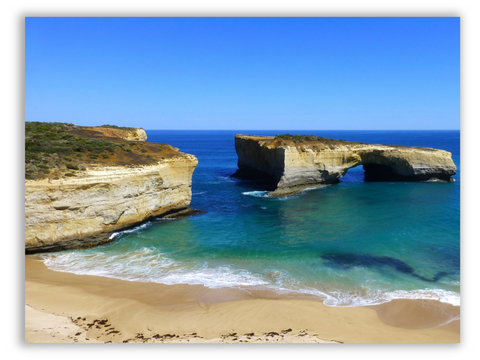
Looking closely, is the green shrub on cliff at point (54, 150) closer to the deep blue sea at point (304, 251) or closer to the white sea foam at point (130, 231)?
the white sea foam at point (130, 231)

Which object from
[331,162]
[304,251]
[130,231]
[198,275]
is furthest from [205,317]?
[331,162]

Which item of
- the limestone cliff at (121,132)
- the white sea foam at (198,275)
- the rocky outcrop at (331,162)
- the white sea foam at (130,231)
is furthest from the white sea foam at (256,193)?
the white sea foam at (198,275)

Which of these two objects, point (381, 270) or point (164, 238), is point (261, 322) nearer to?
point (381, 270)

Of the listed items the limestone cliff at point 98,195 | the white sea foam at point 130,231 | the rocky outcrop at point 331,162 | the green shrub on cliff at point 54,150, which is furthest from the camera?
the rocky outcrop at point 331,162

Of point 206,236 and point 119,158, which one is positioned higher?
point 119,158

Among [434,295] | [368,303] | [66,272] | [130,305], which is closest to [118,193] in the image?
[66,272]

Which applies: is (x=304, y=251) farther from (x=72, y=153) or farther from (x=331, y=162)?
(x=331, y=162)

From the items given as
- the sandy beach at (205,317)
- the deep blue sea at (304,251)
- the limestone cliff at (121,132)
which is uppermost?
the limestone cliff at (121,132)
